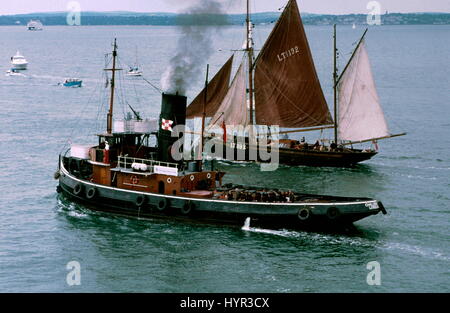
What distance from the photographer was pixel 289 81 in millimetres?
73500

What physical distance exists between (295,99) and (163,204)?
28.7 meters

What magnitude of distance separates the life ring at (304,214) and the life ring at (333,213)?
1347 millimetres

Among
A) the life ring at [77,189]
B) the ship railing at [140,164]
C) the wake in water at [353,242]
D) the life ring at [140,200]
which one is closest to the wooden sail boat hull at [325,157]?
the ship railing at [140,164]

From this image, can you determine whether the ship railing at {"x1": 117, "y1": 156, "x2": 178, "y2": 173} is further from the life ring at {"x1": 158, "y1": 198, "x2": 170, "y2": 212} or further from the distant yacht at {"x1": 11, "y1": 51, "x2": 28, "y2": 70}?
the distant yacht at {"x1": 11, "y1": 51, "x2": 28, "y2": 70}

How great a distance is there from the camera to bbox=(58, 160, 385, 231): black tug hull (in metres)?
46.8

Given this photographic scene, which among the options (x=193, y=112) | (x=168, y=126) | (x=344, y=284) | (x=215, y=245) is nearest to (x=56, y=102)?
(x=193, y=112)

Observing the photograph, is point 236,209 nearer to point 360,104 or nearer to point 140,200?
point 140,200

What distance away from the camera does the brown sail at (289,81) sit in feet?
238

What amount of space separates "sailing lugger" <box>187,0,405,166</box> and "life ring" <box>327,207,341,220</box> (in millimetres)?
26013

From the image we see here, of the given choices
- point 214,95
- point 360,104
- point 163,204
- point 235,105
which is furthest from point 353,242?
point 214,95

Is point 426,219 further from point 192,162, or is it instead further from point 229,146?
point 229,146
